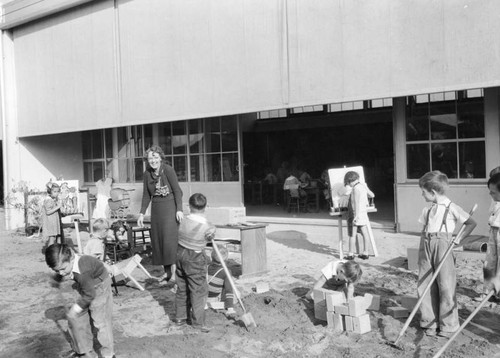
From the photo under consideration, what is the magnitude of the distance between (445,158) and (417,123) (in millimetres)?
860

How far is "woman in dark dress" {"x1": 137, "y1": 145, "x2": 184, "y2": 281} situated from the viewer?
6.48 metres

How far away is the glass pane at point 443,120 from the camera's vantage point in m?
9.37

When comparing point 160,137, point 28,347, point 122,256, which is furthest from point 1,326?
point 160,137

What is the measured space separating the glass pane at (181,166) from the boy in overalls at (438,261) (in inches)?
365

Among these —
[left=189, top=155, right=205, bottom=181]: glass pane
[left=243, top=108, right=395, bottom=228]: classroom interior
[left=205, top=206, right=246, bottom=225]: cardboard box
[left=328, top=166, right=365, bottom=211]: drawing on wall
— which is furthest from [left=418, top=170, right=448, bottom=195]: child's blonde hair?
[left=243, top=108, right=395, bottom=228]: classroom interior

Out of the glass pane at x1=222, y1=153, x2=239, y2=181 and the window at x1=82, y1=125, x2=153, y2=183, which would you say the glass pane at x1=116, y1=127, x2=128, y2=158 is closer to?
the window at x1=82, y1=125, x2=153, y2=183

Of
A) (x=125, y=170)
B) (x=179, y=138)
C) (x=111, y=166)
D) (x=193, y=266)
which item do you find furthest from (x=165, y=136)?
(x=193, y=266)

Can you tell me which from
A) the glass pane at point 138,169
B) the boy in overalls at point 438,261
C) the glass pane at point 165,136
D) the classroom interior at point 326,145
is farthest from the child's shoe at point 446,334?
the classroom interior at point 326,145

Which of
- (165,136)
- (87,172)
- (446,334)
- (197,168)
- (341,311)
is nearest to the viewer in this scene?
(446,334)

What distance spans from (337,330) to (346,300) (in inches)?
11.7

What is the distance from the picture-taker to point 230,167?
12.5m

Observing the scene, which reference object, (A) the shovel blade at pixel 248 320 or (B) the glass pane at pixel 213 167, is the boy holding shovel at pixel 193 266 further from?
(B) the glass pane at pixel 213 167

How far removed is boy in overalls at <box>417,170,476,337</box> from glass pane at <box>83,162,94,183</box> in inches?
522

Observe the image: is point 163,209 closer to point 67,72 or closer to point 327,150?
point 67,72
